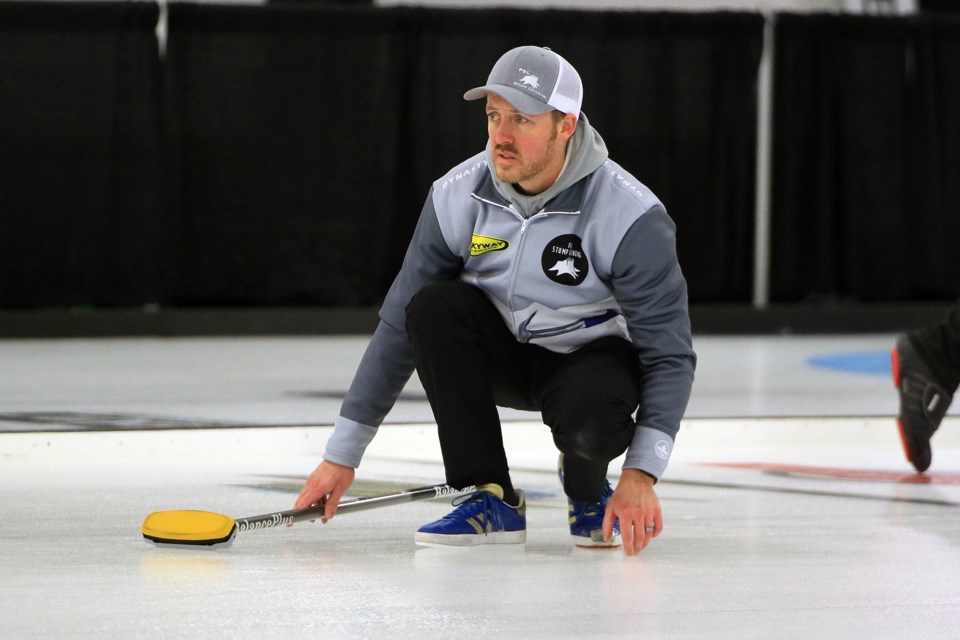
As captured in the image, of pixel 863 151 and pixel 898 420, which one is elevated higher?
pixel 863 151

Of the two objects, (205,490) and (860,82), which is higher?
(860,82)

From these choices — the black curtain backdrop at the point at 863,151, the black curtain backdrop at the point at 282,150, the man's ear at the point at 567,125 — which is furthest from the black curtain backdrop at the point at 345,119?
the man's ear at the point at 567,125

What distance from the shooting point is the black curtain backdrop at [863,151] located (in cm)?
575

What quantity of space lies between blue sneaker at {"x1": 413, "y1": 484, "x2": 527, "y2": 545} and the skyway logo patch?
343 millimetres

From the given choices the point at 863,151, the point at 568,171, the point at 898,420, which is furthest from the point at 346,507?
the point at 863,151

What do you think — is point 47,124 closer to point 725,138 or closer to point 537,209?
point 725,138

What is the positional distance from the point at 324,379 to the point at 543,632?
2480 mm

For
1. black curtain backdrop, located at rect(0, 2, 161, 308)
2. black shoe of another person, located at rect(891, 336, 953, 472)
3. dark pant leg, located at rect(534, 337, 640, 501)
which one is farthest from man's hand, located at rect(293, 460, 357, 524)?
black curtain backdrop, located at rect(0, 2, 161, 308)

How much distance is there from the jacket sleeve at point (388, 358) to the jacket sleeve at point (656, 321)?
29 centimetres

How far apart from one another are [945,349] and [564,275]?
111 centimetres

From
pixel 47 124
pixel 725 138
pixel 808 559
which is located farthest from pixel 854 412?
pixel 47 124

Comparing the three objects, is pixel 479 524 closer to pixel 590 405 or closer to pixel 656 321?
pixel 590 405

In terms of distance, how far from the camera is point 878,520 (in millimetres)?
2275

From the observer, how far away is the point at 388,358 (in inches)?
79.0
